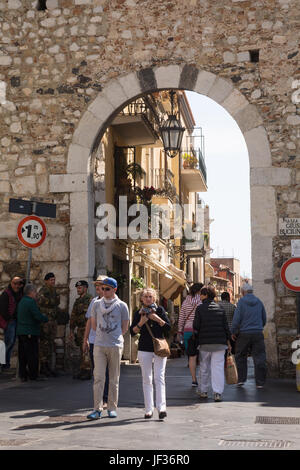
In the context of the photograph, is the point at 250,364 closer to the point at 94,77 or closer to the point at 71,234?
the point at 71,234

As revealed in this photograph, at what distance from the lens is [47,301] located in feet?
42.1

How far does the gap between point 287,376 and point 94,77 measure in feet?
18.9

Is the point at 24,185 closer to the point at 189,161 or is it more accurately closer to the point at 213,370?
the point at 213,370

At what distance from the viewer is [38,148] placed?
13789mm

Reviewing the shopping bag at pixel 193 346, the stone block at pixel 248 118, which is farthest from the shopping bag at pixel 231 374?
the stone block at pixel 248 118

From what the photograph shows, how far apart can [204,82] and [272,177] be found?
191 cm

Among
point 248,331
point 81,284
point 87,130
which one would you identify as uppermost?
point 87,130

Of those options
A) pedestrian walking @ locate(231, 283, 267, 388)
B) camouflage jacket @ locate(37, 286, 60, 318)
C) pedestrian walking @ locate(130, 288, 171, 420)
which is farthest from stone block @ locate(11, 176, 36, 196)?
pedestrian walking @ locate(130, 288, 171, 420)

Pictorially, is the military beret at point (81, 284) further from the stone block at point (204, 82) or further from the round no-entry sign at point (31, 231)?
the stone block at point (204, 82)

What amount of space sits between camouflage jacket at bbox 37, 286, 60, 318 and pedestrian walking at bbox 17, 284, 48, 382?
2.05 ft

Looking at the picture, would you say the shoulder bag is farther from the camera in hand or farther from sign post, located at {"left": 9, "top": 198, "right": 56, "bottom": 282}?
sign post, located at {"left": 9, "top": 198, "right": 56, "bottom": 282}

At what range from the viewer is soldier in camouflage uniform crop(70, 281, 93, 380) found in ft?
39.8

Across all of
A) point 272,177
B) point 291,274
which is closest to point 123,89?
point 272,177
